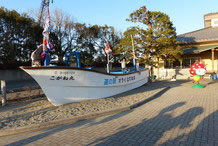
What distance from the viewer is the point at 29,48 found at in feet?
71.8

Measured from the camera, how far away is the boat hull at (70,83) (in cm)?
574

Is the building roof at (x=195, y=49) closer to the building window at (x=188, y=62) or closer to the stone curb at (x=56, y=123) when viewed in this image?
the building window at (x=188, y=62)

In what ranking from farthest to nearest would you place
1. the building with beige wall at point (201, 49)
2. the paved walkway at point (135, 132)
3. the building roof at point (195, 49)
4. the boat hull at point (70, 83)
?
the building with beige wall at point (201, 49)
the building roof at point (195, 49)
the boat hull at point (70, 83)
the paved walkway at point (135, 132)

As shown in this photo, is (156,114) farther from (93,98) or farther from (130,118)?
(93,98)

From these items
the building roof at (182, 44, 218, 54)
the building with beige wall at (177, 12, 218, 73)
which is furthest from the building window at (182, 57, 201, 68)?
the building roof at (182, 44, 218, 54)

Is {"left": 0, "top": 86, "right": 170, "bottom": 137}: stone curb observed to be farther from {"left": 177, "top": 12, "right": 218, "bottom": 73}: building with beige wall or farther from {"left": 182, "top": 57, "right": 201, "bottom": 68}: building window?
{"left": 182, "top": 57, "right": 201, "bottom": 68}: building window

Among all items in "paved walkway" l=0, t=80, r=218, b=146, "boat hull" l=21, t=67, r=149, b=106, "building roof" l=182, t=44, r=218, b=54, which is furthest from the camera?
"building roof" l=182, t=44, r=218, b=54

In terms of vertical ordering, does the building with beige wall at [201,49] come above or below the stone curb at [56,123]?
above

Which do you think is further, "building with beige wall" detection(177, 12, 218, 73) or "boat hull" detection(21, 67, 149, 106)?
"building with beige wall" detection(177, 12, 218, 73)

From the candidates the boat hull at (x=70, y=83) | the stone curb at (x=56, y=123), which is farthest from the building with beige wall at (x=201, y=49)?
the stone curb at (x=56, y=123)

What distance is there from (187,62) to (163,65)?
3.14 meters

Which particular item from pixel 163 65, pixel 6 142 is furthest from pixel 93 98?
pixel 163 65

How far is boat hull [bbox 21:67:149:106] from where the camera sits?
574 cm

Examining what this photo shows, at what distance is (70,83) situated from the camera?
248 inches
